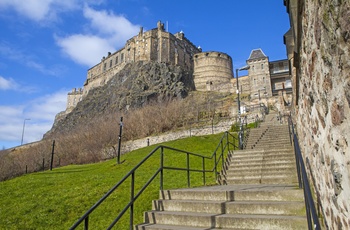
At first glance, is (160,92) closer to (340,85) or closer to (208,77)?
(208,77)

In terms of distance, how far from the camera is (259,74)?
6175 cm

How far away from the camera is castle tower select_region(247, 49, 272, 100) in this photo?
60.2 meters

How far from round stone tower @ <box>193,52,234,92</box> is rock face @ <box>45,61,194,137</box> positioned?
3.72m

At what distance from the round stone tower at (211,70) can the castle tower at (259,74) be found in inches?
418

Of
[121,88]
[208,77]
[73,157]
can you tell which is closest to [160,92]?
[121,88]

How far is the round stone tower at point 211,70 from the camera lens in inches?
2923

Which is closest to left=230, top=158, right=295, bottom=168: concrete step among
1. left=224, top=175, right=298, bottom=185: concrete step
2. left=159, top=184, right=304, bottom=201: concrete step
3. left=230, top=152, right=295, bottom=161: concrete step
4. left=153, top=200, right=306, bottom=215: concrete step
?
left=230, top=152, right=295, bottom=161: concrete step

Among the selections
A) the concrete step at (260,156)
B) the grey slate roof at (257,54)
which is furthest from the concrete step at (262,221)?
the grey slate roof at (257,54)

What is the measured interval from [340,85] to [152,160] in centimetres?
1901

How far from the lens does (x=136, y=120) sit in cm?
3794

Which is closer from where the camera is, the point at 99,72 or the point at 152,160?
the point at 152,160

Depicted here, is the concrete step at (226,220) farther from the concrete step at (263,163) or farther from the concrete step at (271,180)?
the concrete step at (263,163)

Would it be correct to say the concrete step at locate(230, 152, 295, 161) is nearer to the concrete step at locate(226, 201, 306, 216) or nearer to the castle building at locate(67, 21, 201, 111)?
the concrete step at locate(226, 201, 306, 216)

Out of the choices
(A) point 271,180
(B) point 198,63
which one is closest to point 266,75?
(B) point 198,63
